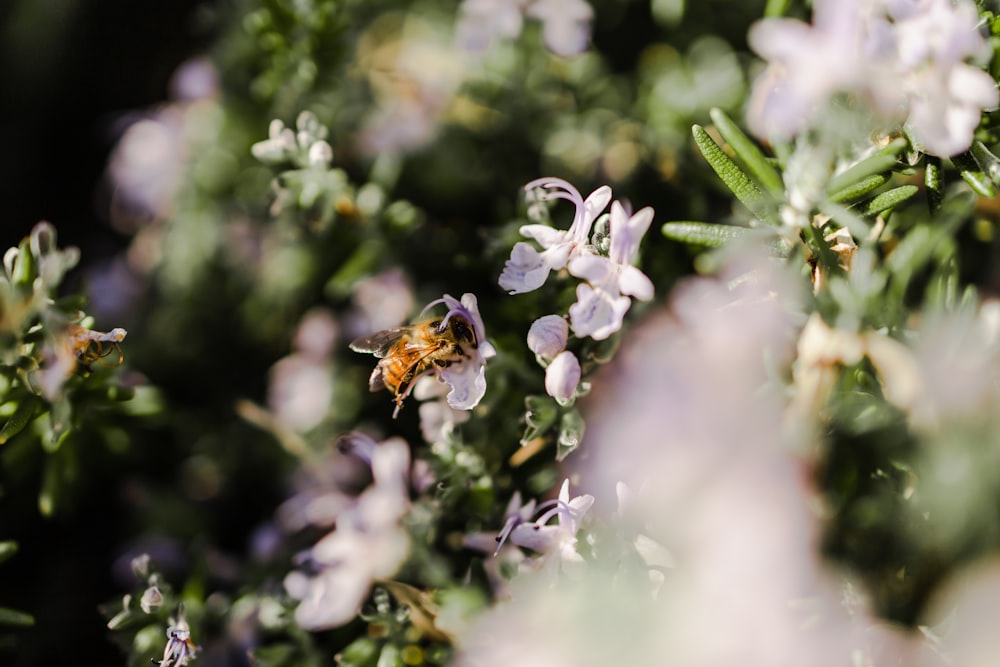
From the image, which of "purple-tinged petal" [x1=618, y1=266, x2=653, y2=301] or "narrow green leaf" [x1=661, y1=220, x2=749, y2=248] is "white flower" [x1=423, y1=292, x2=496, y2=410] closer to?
"purple-tinged petal" [x1=618, y1=266, x2=653, y2=301]

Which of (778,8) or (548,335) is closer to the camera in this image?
(548,335)

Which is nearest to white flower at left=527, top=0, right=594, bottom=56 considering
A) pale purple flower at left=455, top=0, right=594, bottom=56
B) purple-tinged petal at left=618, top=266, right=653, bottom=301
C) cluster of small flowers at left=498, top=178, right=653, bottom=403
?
pale purple flower at left=455, top=0, right=594, bottom=56

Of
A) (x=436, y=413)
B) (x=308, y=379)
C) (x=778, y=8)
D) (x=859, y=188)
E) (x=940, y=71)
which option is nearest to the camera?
(x=940, y=71)

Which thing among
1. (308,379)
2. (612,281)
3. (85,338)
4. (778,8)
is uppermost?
(778,8)

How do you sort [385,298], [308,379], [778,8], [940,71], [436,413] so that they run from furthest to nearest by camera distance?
[308,379], [385,298], [778,8], [436,413], [940,71]

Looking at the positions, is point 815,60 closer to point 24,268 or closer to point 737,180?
point 737,180

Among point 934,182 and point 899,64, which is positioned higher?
point 899,64

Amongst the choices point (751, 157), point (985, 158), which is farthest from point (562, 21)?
point (985, 158)

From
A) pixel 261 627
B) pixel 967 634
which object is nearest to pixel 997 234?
pixel 967 634
